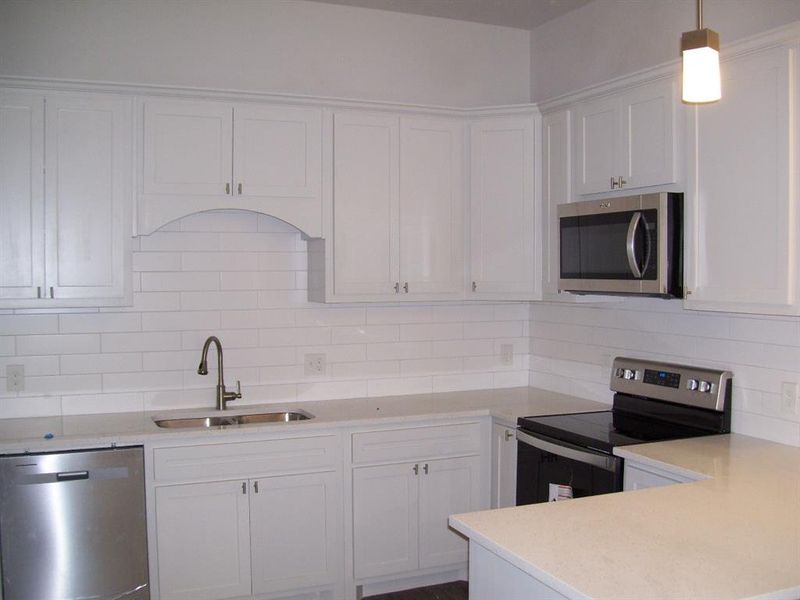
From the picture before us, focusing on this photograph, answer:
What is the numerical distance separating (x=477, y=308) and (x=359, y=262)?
906 millimetres

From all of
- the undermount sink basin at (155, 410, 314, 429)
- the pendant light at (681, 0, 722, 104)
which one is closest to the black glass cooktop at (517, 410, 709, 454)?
the undermount sink basin at (155, 410, 314, 429)

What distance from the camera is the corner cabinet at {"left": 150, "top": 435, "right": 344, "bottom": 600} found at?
309 cm

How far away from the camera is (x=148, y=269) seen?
357cm

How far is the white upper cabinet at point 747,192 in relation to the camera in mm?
2480

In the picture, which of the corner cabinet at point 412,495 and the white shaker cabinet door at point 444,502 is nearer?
the corner cabinet at point 412,495

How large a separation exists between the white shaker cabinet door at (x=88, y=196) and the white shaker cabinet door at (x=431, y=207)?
131cm

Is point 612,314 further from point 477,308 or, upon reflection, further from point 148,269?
point 148,269

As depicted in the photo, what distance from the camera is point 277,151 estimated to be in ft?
11.4

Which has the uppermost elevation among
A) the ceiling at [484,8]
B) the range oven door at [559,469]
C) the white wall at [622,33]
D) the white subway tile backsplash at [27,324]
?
the ceiling at [484,8]

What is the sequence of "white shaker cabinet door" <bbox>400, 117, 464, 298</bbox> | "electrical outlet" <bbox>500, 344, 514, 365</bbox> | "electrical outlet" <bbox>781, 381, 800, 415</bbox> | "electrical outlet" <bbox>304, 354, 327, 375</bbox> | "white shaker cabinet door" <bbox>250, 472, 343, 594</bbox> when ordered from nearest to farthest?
"electrical outlet" <bbox>781, 381, 800, 415</bbox> < "white shaker cabinet door" <bbox>250, 472, 343, 594</bbox> < "white shaker cabinet door" <bbox>400, 117, 464, 298</bbox> < "electrical outlet" <bbox>304, 354, 327, 375</bbox> < "electrical outlet" <bbox>500, 344, 514, 365</bbox>

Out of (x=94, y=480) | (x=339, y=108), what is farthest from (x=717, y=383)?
(x=94, y=480)

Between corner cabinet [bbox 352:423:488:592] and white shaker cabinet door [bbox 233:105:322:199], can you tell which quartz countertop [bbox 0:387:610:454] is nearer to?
corner cabinet [bbox 352:423:488:592]

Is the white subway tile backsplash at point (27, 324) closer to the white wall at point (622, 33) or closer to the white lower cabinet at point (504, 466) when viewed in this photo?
the white lower cabinet at point (504, 466)

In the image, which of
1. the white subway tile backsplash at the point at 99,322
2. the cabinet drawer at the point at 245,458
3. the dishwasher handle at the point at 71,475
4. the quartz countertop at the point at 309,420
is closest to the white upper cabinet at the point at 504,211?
the quartz countertop at the point at 309,420
